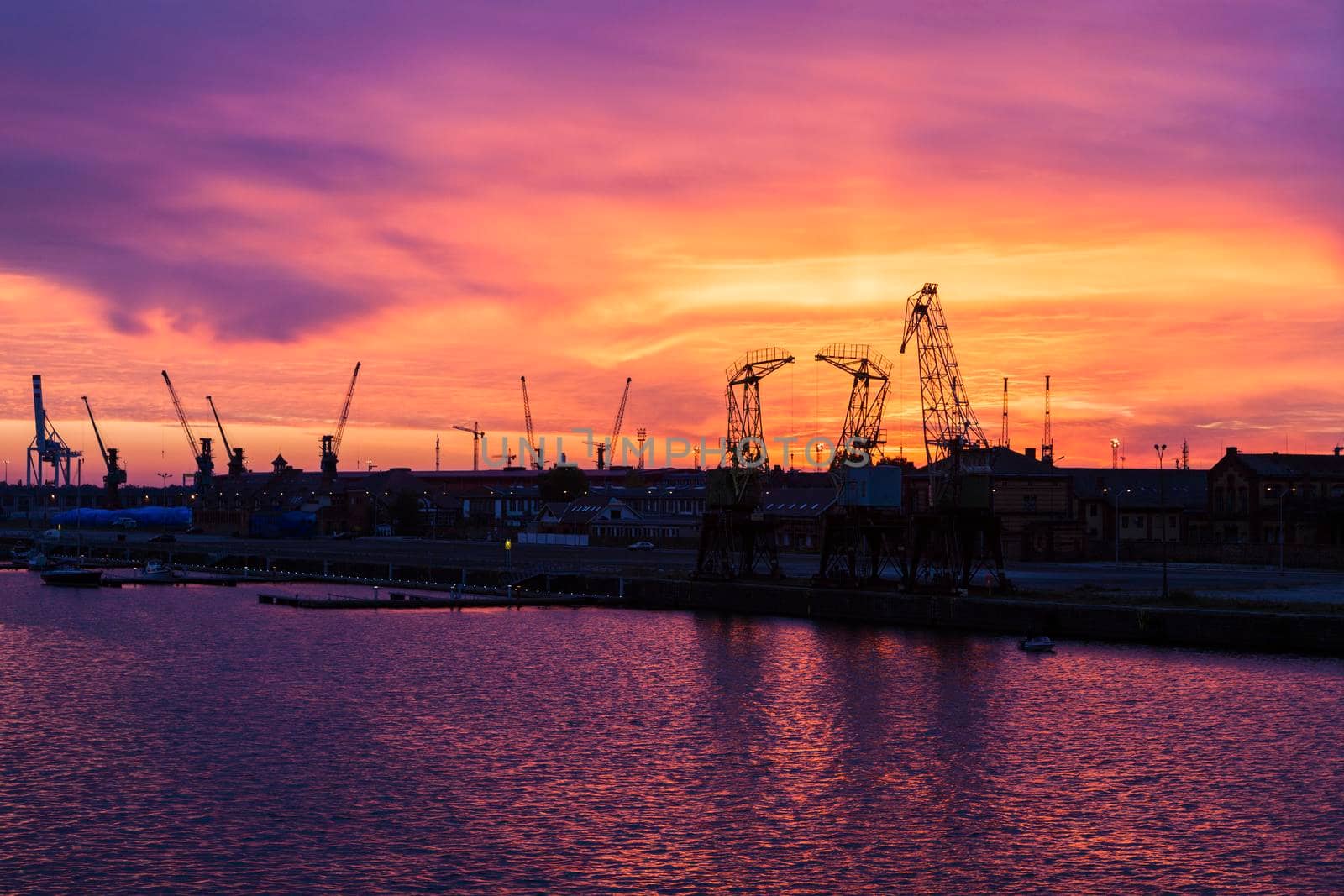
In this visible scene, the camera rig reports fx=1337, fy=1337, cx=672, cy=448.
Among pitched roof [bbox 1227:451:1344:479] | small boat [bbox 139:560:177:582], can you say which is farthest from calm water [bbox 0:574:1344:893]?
pitched roof [bbox 1227:451:1344:479]

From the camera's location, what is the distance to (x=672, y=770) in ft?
163

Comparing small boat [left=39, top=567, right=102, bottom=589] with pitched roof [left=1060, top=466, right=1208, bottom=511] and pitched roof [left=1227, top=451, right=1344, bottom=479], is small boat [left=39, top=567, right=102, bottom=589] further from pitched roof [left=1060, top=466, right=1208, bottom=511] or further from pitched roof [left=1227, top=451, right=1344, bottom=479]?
pitched roof [left=1227, top=451, right=1344, bottom=479]

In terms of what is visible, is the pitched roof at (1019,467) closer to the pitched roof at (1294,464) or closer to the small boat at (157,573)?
the pitched roof at (1294,464)

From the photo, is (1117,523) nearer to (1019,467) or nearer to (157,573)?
(1019,467)

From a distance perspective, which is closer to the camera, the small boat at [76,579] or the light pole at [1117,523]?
the light pole at [1117,523]

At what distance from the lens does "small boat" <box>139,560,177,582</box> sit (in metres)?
146

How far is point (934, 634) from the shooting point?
92000mm

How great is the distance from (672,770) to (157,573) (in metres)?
113

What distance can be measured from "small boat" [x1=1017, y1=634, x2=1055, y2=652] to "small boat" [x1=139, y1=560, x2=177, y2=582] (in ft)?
330

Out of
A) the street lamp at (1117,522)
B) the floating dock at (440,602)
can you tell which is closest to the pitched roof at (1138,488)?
the street lamp at (1117,522)

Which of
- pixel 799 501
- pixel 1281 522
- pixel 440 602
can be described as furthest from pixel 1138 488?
pixel 440 602

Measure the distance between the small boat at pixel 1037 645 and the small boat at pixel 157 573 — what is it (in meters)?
101

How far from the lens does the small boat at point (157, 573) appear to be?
480 feet

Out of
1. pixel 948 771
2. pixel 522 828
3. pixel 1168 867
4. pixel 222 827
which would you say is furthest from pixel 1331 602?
pixel 222 827
